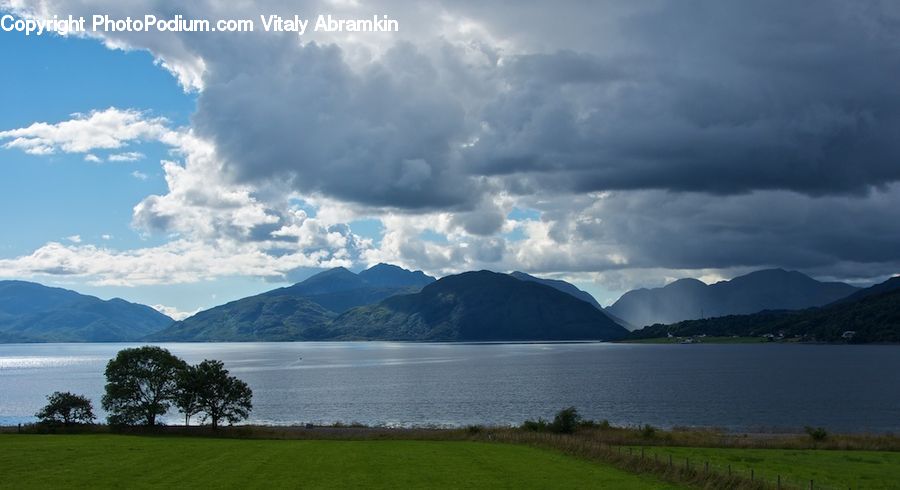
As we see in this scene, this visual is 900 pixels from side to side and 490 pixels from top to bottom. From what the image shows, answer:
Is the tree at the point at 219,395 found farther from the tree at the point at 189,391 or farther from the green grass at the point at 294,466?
the green grass at the point at 294,466

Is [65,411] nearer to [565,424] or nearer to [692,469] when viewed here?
[565,424]

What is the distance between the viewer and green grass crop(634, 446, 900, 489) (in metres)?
61.3

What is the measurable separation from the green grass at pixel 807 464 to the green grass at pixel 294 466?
12558mm

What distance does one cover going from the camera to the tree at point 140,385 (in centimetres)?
11375

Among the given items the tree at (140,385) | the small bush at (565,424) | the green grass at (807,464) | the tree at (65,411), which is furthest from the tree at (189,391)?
the green grass at (807,464)

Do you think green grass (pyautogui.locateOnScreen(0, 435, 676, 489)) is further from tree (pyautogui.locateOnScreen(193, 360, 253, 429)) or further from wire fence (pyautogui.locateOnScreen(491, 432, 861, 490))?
tree (pyautogui.locateOnScreen(193, 360, 253, 429))

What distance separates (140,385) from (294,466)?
2560 inches

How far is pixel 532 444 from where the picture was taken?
8619 centimetres

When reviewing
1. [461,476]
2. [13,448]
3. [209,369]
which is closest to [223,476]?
[461,476]

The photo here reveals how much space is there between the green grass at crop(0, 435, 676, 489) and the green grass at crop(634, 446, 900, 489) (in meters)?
12.6

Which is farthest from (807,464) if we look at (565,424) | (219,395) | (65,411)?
(65,411)

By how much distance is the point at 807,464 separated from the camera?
238 ft

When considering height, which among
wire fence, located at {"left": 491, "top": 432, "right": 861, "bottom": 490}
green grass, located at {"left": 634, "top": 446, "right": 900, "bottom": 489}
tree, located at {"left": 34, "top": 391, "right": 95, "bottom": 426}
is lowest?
A: green grass, located at {"left": 634, "top": 446, "right": 900, "bottom": 489}

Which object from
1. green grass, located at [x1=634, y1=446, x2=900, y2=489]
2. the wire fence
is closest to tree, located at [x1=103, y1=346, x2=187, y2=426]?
the wire fence
